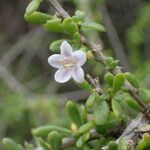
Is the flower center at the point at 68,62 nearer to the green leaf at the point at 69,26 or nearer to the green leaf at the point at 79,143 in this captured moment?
the green leaf at the point at 69,26

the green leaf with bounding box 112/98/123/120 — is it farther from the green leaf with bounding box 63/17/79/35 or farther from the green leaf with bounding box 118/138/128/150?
the green leaf with bounding box 63/17/79/35

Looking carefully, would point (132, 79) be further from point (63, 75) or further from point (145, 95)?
point (63, 75)

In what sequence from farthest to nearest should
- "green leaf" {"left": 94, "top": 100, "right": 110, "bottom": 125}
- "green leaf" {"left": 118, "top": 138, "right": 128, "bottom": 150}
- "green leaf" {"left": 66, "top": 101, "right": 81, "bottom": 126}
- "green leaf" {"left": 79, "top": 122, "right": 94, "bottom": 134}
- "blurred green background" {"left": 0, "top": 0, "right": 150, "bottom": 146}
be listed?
"blurred green background" {"left": 0, "top": 0, "right": 150, "bottom": 146}
"green leaf" {"left": 66, "top": 101, "right": 81, "bottom": 126}
"green leaf" {"left": 79, "top": 122, "right": 94, "bottom": 134}
"green leaf" {"left": 94, "top": 100, "right": 110, "bottom": 125}
"green leaf" {"left": 118, "top": 138, "right": 128, "bottom": 150}

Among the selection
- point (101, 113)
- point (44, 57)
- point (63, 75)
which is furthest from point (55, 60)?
point (44, 57)

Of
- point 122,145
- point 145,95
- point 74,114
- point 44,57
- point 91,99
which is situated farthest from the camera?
point 44,57

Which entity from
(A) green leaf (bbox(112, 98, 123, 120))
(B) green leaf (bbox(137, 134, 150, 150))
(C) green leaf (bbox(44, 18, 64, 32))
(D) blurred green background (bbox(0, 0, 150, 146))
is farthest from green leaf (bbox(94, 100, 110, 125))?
(D) blurred green background (bbox(0, 0, 150, 146))

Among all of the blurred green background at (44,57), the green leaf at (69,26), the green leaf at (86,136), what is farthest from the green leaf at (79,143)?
the blurred green background at (44,57)

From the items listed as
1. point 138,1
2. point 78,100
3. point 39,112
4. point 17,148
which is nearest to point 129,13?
point 138,1
